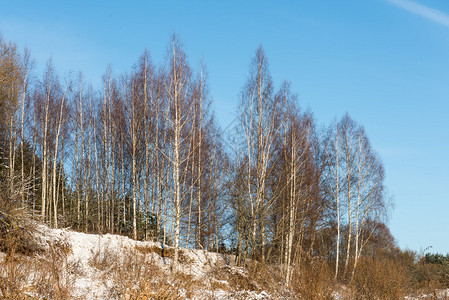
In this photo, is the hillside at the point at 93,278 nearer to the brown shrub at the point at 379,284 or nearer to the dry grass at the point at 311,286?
the dry grass at the point at 311,286

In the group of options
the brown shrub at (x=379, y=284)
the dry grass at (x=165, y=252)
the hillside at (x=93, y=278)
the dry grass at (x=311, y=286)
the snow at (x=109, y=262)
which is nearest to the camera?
the hillside at (x=93, y=278)

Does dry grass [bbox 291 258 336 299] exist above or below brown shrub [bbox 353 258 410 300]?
above

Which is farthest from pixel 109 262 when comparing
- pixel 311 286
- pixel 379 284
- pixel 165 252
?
pixel 379 284

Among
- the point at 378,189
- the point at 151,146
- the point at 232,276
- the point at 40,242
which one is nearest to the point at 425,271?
the point at 378,189

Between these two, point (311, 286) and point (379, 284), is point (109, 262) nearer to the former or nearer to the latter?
point (311, 286)

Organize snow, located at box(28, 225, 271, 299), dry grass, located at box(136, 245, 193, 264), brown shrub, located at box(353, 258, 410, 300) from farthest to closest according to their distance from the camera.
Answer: dry grass, located at box(136, 245, 193, 264) → brown shrub, located at box(353, 258, 410, 300) → snow, located at box(28, 225, 271, 299)

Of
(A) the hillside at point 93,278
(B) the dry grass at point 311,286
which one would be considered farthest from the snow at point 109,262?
(B) the dry grass at point 311,286

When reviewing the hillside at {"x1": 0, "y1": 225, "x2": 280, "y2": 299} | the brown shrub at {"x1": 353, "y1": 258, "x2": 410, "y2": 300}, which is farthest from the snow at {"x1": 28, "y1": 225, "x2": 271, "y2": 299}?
the brown shrub at {"x1": 353, "y1": 258, "x2": 410, "y2": 300}

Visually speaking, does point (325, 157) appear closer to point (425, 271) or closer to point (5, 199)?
point (425, 271)

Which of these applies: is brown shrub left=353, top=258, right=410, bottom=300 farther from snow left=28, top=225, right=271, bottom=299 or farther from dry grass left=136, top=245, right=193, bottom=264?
dry grass left=136, top=245, right=193, bottom=264

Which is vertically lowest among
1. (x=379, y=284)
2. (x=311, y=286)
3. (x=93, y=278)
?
(x=379, y=284)

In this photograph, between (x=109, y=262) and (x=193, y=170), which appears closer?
(x=109, y=262)

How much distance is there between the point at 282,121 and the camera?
16922 mm

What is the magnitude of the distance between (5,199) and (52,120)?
10.0 meters
